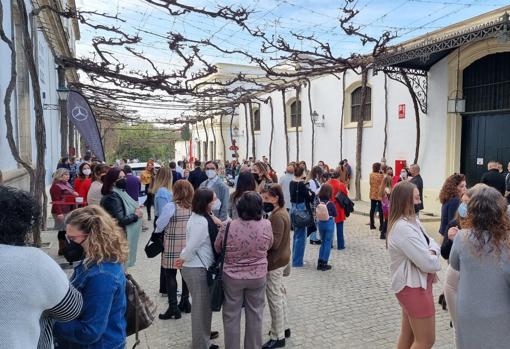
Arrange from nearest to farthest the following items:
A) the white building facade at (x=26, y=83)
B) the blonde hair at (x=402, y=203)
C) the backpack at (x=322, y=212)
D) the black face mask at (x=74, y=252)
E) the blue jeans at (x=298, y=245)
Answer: the black face mask at (x=74, y=252)
the blonde hair at (x=402, y=203)
the backpack at (x=322, y=212)
the blue jeans at (x=298, y=245)
the white building facade at (x=26, y=83)

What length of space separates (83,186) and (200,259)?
15.5 feet

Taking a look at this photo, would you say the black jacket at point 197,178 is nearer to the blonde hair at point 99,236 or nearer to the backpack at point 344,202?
the backpack at point 344,202

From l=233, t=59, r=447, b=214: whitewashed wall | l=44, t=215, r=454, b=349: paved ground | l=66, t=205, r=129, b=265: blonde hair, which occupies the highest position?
l=233, t=59, r=447, b=214: whitewashed wall

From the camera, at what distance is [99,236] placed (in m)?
2.32

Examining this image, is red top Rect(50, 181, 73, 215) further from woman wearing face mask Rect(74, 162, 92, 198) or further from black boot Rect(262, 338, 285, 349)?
black boot Rect(262, 338, 285, 349)

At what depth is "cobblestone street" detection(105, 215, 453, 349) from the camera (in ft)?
14.0

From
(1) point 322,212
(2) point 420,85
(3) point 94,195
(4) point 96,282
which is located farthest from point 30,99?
(2) point 420,85

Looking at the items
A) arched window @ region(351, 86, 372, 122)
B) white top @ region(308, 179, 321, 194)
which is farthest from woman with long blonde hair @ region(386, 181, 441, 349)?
arched window @ region(351, 86, 372, 122)

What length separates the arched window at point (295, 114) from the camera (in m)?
20.3

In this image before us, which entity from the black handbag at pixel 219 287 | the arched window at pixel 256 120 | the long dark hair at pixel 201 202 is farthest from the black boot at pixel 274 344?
the arched window at pixel 256 120

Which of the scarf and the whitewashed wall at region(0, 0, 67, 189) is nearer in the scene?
the scarf

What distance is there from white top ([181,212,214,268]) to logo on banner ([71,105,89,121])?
704cm

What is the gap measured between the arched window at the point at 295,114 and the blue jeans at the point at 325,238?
13.6 meters

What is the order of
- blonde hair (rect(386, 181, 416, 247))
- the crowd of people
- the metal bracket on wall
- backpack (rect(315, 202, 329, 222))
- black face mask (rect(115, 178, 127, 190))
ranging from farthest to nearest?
the metal bracket on wall → backpack (rect(315, 202, 329, 222)) → black face mask (rect(115, 178, 127, 190)) → blonde hair (rect(386, 181, 416, 247)) → the crowd of people
